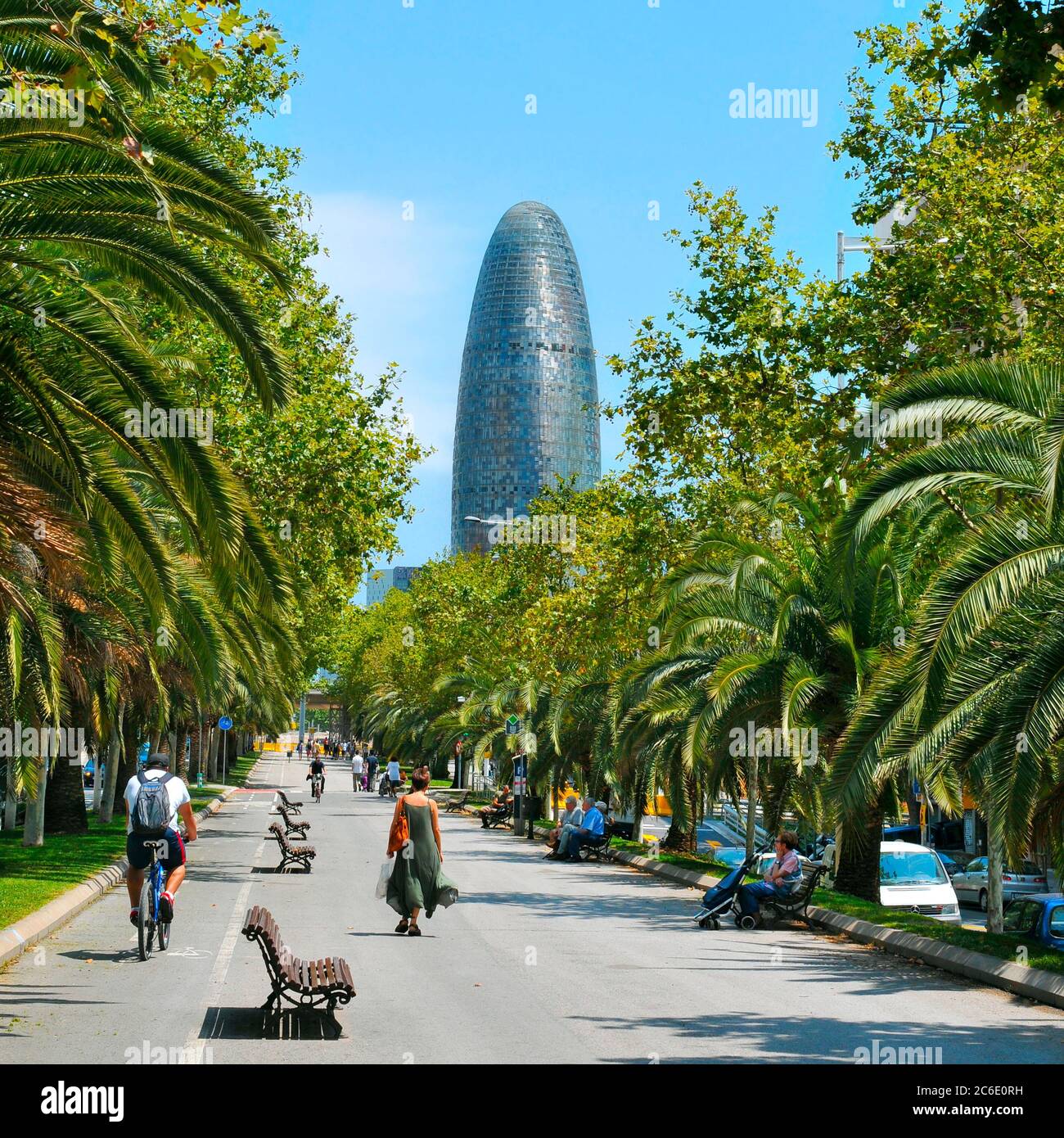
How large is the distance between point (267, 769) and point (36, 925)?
3402 inches

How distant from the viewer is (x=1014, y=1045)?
969cm

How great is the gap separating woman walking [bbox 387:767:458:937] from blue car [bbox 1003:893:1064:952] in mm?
9905

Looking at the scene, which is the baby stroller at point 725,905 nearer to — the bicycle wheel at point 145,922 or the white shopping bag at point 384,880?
the white shopping bag at point 384,880

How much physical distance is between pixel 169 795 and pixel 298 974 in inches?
154

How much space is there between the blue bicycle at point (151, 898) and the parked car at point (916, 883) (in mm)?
16082

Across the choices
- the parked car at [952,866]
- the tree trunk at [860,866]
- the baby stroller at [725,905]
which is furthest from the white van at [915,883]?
the baby stroller at [725,905]

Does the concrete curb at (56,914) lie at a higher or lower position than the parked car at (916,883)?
higher

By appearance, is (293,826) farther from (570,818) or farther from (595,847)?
(595,847)

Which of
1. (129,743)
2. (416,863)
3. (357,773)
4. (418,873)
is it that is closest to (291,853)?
(418,873)

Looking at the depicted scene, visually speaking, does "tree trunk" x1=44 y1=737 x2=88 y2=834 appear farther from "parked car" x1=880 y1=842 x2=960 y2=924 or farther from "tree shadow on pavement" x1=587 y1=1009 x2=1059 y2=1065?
"tree shadow on pavement" x1=587 y1=1009 x2=1059 y2=1065

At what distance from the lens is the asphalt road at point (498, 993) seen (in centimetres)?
901

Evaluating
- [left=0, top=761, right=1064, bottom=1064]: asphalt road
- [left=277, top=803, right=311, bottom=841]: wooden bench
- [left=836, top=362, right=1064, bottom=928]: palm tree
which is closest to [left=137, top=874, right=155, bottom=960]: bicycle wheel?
[left=0, top=761, right=1064, bottom=1064]: asphalt road

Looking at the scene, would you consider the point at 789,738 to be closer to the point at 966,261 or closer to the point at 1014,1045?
the point at 966,261

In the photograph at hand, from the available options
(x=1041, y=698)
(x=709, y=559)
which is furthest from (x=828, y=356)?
(x=1041, y=698)
